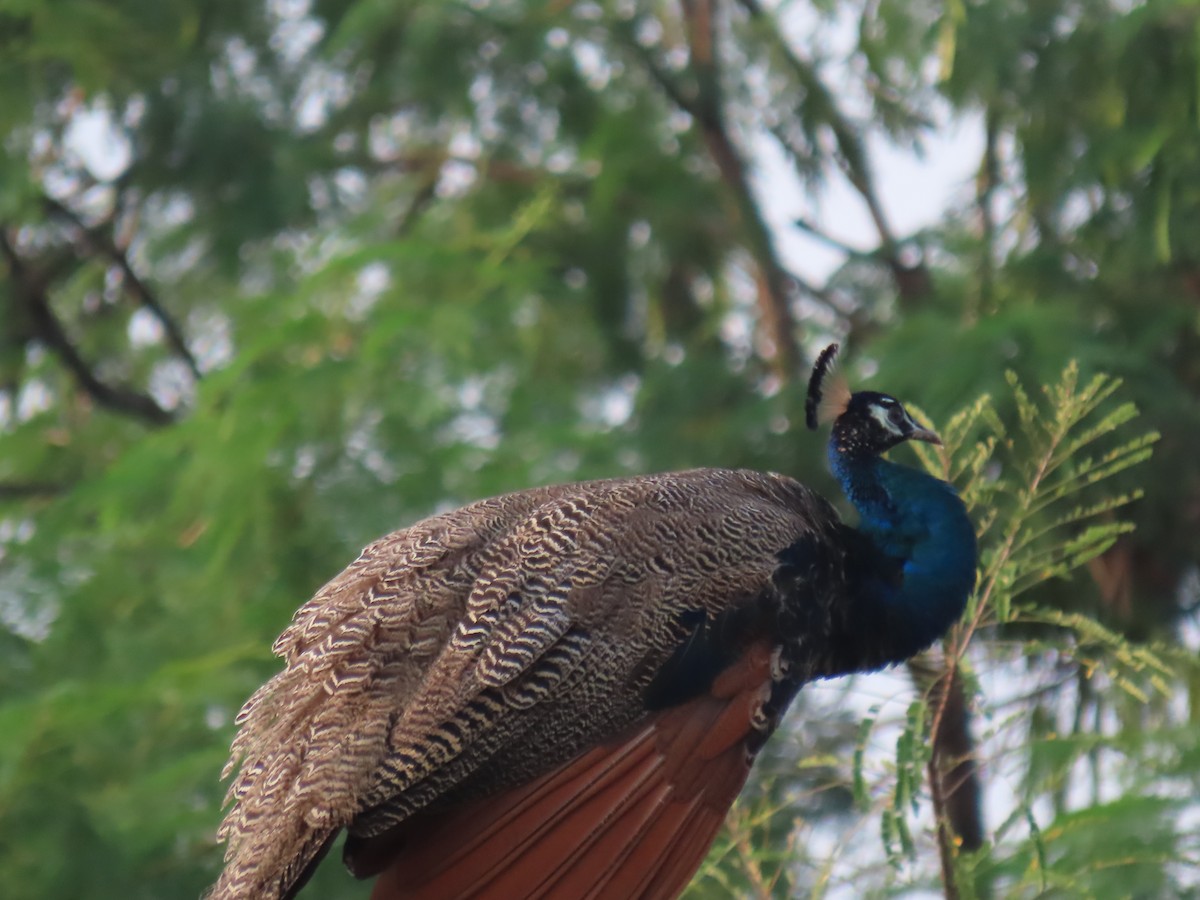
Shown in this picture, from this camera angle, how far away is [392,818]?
13.2 ft

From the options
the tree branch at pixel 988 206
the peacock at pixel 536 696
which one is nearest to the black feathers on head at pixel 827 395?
the peacock at pixel 536 696

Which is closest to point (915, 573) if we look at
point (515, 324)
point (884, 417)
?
point (884, 417)

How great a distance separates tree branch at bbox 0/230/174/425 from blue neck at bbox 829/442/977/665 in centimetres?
653

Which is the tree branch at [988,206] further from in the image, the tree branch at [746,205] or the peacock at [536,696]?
the peacock at [536,696]

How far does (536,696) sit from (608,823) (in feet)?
0.98

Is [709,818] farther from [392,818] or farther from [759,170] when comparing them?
[759,170]

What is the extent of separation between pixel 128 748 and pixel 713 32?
16.2 feet

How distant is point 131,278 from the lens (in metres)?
10.6

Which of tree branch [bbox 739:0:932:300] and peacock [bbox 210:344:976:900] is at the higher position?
tree branch [bbox 739:0:932:300]

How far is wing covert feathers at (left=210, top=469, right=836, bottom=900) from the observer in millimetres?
4000

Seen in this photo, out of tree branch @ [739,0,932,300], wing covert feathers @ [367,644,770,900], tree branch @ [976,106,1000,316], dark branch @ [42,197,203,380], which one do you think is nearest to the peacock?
wing covert feathers @ [367,644,770,900]

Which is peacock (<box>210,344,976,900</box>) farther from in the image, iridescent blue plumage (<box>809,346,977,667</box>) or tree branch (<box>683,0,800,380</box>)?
tree branch (<box>683,0,800,380</box>)

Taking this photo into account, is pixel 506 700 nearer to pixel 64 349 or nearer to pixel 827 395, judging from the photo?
pixel 827 395

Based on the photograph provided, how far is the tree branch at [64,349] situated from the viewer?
33.8 feet
